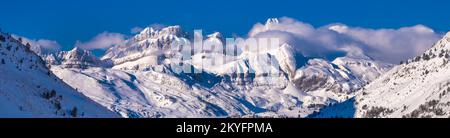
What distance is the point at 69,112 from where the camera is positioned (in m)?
91.6

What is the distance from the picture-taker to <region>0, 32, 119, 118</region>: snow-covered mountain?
254 feet

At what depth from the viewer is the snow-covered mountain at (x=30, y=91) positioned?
7756 cm

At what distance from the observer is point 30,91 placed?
8794 cm
